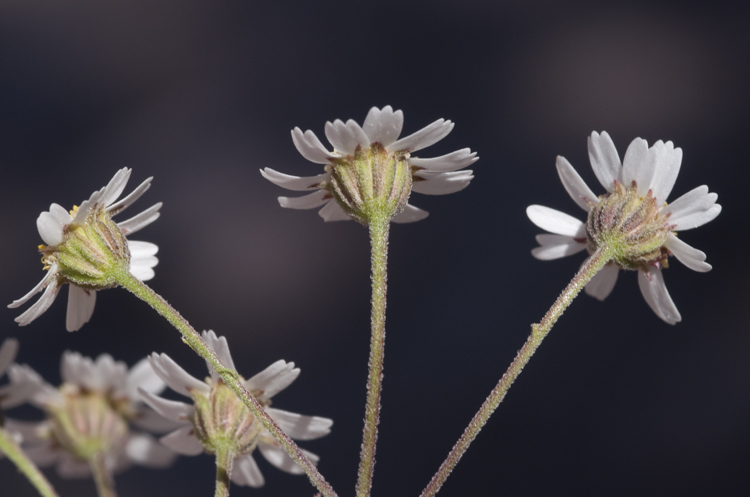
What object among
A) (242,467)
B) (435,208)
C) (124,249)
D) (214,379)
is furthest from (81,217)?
(435,208)

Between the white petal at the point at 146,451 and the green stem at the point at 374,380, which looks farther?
the white petal at the point at 146,451

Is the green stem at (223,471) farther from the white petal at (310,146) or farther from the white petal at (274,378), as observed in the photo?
the white petal at (310,146)

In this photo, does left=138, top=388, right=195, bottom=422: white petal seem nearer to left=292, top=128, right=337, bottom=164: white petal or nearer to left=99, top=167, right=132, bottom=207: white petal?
left=99, top=167, right=132, bottom=207: white petal

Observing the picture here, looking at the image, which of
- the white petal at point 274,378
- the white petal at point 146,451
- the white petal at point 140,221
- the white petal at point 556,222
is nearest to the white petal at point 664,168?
the white petal at point 556,222

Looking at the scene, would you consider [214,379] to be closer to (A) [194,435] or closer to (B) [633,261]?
(A) [194,435]

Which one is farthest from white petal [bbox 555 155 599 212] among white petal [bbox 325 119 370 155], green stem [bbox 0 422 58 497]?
green stem [bbox 0 422 58 497]
